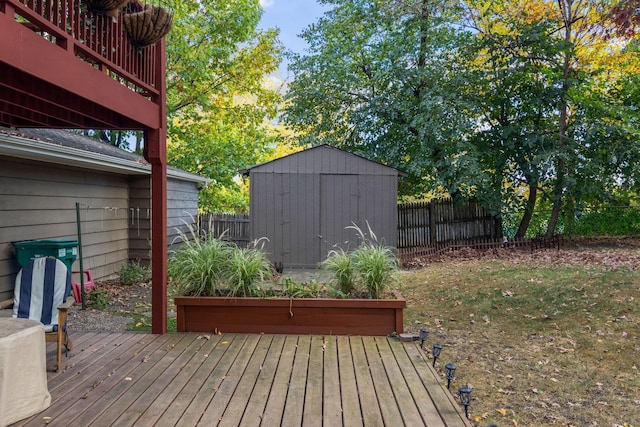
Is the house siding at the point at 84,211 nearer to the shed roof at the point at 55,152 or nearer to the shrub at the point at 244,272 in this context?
the shed roof at the point at 55,152

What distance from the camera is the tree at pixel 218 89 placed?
48.4ft

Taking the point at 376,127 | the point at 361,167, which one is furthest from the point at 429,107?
the point at 361,167

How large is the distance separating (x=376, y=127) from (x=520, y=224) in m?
4.82

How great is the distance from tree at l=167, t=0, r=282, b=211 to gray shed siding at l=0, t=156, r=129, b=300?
23.1 ft

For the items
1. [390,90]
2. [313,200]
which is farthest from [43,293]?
[390,90]

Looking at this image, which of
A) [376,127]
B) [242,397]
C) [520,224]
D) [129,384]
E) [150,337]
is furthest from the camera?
[376,127]

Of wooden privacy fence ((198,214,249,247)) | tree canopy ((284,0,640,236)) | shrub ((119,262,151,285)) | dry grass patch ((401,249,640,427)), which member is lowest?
dry grass patch ((401,249,640,427))

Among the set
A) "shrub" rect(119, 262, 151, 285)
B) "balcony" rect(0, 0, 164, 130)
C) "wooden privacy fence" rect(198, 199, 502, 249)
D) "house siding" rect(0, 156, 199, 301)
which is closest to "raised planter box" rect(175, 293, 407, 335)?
"house siding" rect(0, 156, 199, 301)

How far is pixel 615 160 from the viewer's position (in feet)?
36.1

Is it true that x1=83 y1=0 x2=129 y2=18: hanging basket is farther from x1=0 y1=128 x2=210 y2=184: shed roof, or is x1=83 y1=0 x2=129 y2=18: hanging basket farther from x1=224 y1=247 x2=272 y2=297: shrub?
x1=224 y1=247 x2=272 y2=297: shrub

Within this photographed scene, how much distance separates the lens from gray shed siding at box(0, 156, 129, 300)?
5805mm

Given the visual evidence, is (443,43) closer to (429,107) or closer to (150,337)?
(429,107)

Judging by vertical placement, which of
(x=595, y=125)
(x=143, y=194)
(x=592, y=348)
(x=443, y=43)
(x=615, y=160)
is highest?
(x=443, y=43)

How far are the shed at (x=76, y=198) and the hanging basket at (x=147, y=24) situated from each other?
174 centimetres
